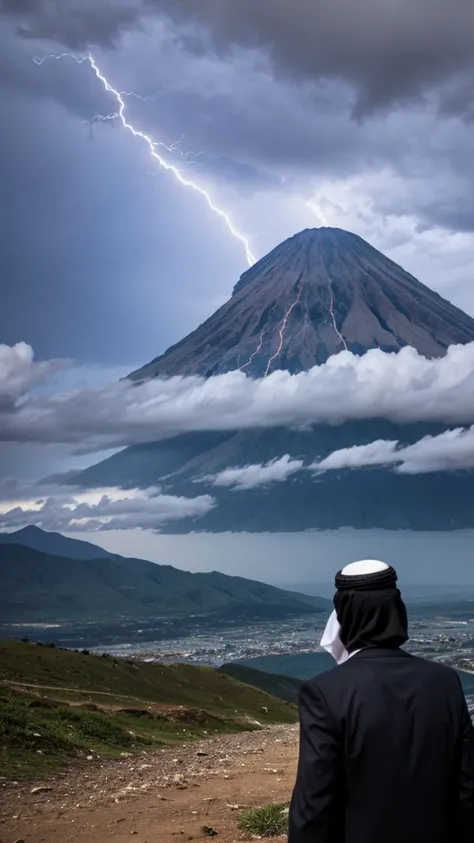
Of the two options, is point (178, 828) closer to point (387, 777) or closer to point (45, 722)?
point (387, 777)

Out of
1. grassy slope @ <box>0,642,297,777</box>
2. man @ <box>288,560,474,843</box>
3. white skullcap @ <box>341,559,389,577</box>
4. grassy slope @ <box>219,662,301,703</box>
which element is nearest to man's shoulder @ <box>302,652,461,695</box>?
man @ <box>288,560,474,843</box>

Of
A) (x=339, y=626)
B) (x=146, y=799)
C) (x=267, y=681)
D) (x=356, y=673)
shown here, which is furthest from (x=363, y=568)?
(x=267, y=681)

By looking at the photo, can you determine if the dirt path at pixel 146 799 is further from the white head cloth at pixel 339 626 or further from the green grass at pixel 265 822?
the white head cloth at pixel 339 626

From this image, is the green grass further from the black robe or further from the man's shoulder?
the man's shoulder

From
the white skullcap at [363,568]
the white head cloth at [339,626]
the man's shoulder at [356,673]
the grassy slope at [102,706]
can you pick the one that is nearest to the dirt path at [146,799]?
the grassy slope at [102,706]

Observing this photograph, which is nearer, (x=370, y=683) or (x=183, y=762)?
(x=370, y=683)

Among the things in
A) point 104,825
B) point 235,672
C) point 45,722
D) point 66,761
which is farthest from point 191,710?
point 235,672

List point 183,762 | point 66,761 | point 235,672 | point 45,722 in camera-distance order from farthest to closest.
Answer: point 235,672 → point 45,722 → point 183,762 → point 66,761
